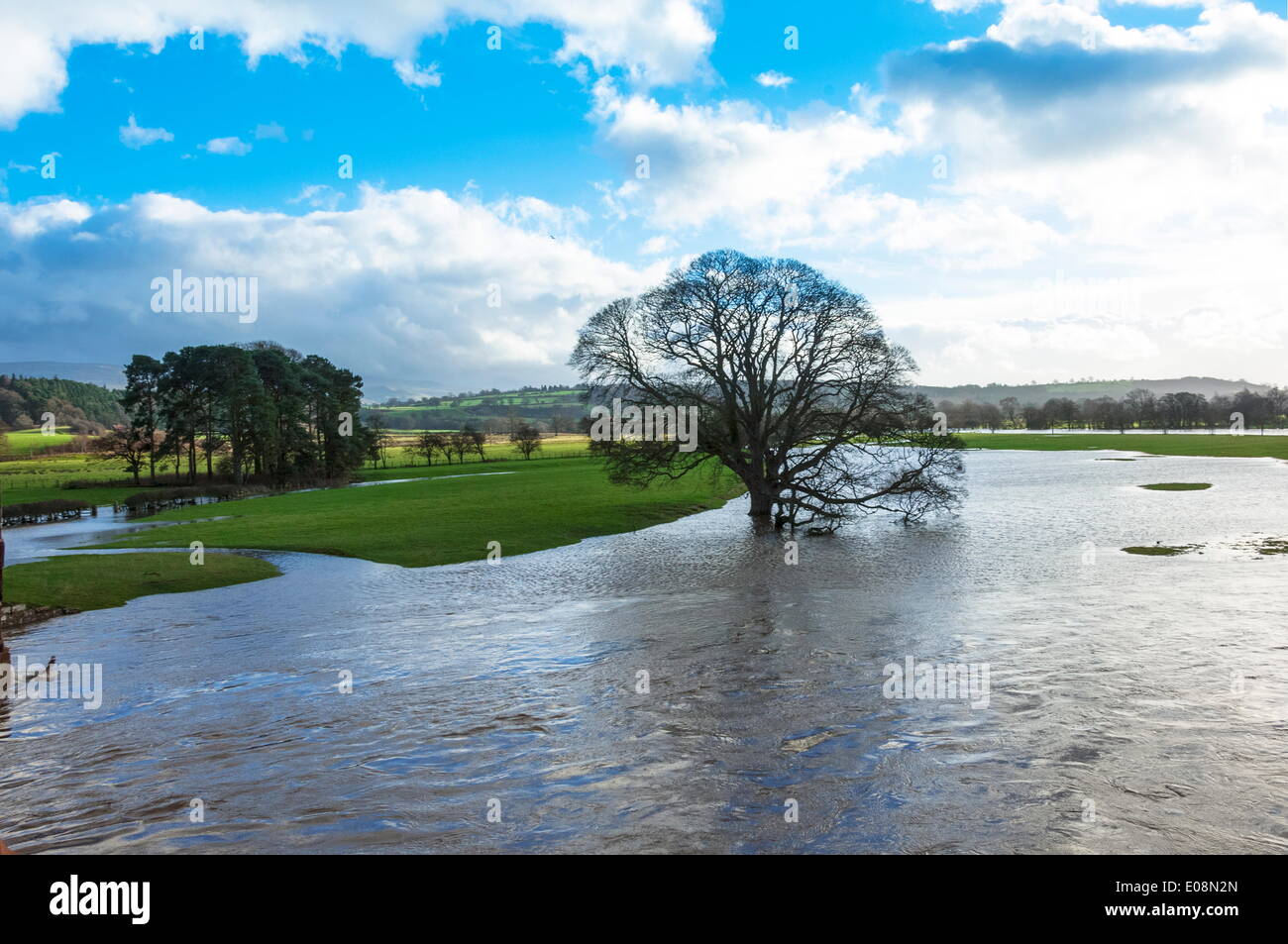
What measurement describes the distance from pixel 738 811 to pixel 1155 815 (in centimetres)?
528

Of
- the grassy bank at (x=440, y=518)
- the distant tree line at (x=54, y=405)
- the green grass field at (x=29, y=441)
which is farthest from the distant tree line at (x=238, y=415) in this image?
the distant tree line at (x=54, y=405)

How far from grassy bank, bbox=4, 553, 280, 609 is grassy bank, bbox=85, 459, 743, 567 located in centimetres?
499

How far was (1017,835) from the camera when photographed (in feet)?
29.6

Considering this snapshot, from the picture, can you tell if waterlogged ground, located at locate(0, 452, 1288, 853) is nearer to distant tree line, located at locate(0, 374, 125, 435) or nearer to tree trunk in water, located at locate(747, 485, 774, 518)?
tree trunk in water, located at locate(747, 485, 774, 518)

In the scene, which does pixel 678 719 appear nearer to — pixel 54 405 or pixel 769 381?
pixel 769 381

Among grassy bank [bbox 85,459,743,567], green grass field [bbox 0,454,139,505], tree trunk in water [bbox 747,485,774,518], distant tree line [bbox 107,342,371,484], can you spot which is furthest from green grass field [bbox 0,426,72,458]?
tree trunk in water [bbox 747,485,774,518]

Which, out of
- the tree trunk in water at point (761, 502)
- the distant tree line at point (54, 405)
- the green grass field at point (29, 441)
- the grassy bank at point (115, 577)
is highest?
the distant tree line at point (54, 405)

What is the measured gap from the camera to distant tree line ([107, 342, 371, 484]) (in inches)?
3246

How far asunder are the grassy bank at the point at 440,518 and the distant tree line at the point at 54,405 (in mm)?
116601

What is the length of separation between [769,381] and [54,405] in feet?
575

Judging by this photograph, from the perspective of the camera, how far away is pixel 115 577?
28547 millimetres

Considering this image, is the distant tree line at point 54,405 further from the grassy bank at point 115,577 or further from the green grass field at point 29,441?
the grassy bank at point 115,577

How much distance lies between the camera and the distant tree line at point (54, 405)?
504ft
